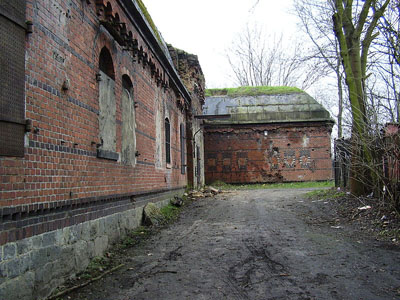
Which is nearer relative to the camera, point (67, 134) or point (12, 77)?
point (12, 77)

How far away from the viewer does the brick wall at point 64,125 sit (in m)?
3.85

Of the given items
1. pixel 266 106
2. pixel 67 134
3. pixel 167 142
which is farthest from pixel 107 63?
pixel 266 106

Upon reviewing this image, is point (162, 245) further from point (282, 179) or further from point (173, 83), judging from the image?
point (282, 179)

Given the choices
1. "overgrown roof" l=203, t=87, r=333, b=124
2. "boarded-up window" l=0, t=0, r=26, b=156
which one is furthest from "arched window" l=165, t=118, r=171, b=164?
"overgrown roof" l=203, t=87, r=333, b=124

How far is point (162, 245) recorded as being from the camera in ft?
22.4

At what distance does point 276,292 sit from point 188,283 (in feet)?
3.63

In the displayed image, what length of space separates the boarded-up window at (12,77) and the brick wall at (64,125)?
11 cm

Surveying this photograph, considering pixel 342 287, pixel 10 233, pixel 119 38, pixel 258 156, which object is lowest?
pixel 342 287

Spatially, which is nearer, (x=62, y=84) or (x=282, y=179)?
(x=62, y=84)

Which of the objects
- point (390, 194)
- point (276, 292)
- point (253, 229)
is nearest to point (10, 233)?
point (276, 292)

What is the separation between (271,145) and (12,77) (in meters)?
22.8

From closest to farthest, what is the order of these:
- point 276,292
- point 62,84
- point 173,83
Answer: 1. point 276,292
2. point 62,84
3. point 173,83

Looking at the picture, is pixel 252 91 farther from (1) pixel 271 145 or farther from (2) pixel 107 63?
(2) pixel 107 63

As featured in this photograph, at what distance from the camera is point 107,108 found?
6.74 m
